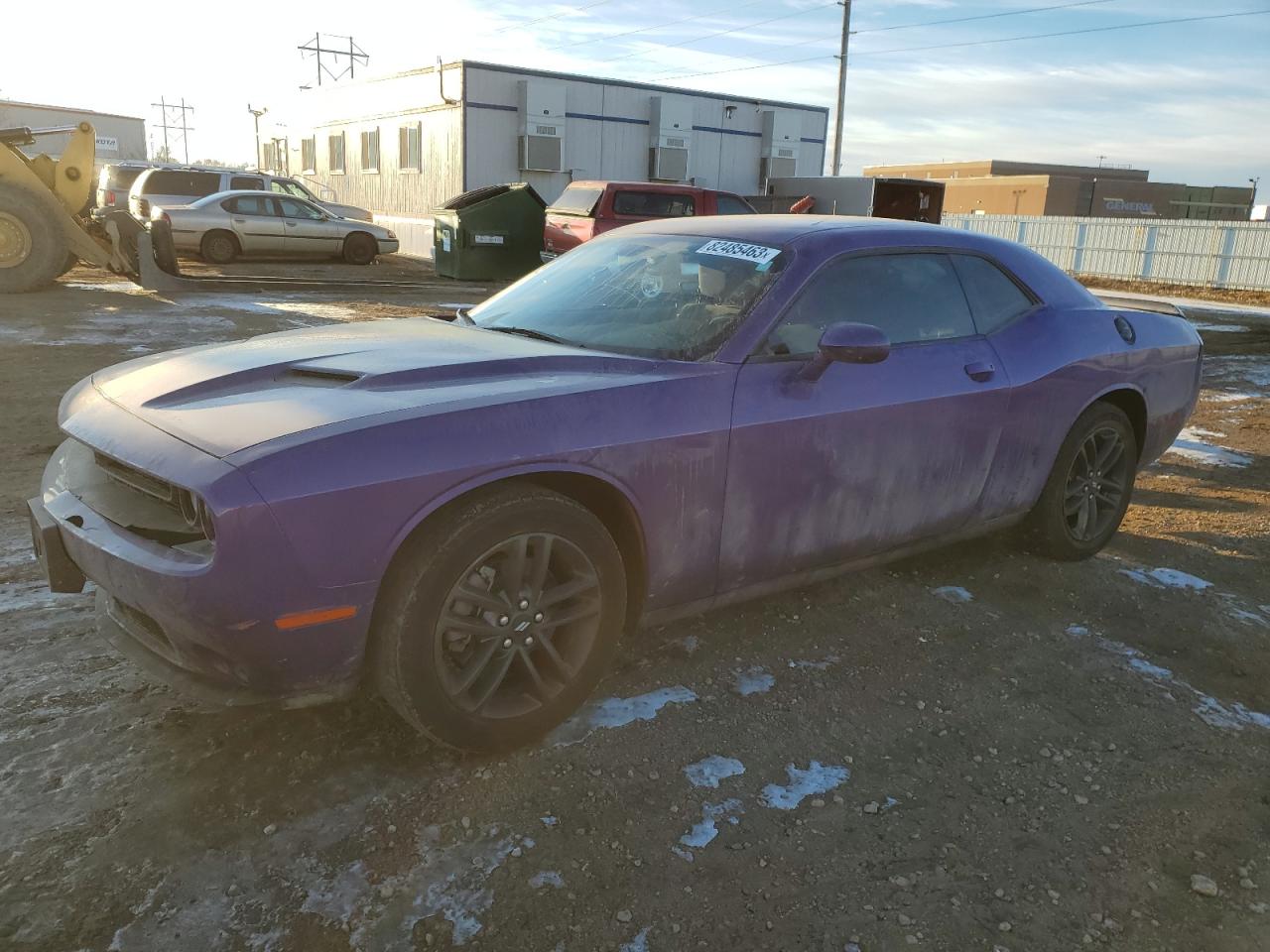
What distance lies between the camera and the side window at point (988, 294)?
12.3 ft

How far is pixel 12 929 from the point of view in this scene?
6.26 ft

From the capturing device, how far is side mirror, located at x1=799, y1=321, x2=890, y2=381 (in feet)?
9.36

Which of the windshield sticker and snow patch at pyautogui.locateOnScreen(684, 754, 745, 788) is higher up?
the windshield sticker

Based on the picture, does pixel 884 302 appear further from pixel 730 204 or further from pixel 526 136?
pixel 526 136

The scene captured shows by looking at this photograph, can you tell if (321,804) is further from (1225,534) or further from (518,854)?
(1225,534)

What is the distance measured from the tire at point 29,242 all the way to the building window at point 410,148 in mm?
14176

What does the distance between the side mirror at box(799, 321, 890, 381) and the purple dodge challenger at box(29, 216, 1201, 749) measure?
1 cm

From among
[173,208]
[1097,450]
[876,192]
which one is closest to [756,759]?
[1097,450]

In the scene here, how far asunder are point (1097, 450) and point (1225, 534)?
4.01ft

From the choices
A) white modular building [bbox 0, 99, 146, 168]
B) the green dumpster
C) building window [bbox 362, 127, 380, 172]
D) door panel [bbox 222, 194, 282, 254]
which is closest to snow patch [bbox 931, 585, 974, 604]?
the green dumpster

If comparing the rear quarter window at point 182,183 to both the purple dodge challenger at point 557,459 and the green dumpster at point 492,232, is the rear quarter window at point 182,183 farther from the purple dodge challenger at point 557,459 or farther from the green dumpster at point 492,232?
the purple dodge challenger at point 557,459

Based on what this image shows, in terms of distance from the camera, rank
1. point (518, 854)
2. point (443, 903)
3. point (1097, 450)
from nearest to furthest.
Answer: point (443, 903)
point (518, 854)
point (1097, 450)

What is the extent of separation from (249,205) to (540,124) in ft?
27.9

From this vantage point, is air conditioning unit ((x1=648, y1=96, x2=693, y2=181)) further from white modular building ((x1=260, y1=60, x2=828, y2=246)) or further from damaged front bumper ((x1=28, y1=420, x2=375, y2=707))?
damaged front bumper ((x1=28, y1=420, x2=375, y2=707))
